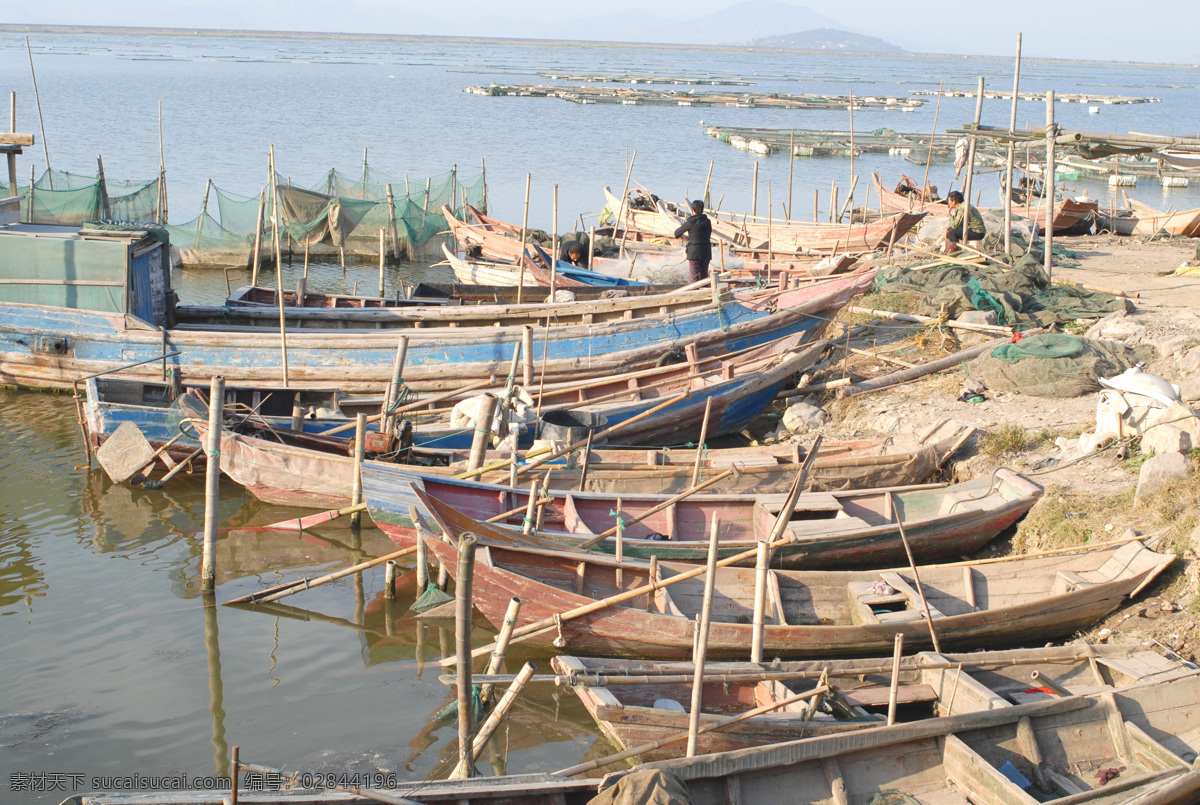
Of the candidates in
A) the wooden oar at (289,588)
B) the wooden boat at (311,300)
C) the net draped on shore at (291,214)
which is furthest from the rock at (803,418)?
the net draped on shore at (291,214)

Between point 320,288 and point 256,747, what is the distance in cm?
1505

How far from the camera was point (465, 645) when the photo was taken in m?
4.92

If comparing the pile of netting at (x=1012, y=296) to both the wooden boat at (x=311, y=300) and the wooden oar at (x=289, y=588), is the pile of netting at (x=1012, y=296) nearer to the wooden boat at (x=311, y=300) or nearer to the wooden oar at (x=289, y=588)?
the wooden boat at (x=311, y=300)

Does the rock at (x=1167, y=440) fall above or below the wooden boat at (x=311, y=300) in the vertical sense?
below

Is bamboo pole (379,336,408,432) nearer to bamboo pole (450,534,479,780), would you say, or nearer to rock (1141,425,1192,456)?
bamboo pole (450,534,479,780)

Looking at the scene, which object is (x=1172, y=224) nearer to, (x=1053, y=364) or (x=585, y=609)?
(x=1053, y=364)

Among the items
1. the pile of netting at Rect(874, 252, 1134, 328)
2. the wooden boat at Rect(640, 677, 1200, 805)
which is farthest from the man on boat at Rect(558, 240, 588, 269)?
the wooden boat at Rect(640, 677, 1200, 805)

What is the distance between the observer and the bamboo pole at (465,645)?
15.4 feet

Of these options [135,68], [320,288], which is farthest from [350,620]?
[135,68]

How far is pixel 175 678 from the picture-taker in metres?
7.62

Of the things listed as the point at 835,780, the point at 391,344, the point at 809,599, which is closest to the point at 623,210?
the point at 391,344

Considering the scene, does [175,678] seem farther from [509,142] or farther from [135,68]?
[135,68]

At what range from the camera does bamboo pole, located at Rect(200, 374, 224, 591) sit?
8211 millimetres

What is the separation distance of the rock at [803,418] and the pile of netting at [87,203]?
12.7 m
